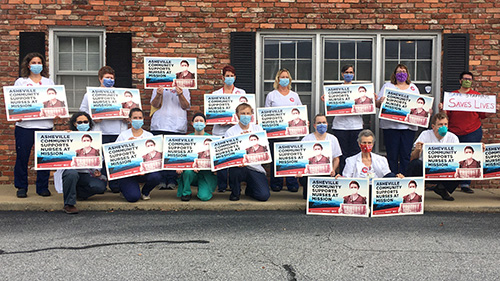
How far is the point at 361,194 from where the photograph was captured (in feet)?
24.8

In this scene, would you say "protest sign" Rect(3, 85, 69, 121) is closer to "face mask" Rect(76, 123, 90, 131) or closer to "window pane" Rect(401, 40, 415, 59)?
"face mask" Rect(76, 123, 90, 131)

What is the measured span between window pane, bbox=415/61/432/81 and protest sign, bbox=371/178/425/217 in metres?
3.33

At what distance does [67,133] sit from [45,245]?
8.08ft

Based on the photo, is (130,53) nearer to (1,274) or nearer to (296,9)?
(296,9)

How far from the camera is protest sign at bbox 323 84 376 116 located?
9.18m

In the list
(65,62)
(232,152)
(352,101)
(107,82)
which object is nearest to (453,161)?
(352,101)

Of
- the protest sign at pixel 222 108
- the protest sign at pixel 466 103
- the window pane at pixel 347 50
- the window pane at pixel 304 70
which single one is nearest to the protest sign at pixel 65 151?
the protest sign at pixel 222 108

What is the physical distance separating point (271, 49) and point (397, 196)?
3993mm

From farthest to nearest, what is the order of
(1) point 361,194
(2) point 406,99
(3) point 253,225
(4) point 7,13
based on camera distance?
(4) point 7,13 → (2) point 406,99 → (1) point 361,194 → (3) point 253,225

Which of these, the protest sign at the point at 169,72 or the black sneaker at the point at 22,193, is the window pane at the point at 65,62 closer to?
the protest sign at the point at 169,72

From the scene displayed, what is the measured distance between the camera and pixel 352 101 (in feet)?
30.1

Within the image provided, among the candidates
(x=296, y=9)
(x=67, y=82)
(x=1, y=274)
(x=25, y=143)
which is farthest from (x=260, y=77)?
(x=1, y=274)

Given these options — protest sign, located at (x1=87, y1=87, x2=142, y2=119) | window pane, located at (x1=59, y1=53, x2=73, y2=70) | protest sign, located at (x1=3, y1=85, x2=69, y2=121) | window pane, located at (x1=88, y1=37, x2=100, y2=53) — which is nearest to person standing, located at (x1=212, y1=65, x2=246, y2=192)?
protest sign, located at (x1=87, y1=87, x2=142, y2=119)

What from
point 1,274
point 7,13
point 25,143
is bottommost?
point 1,274
